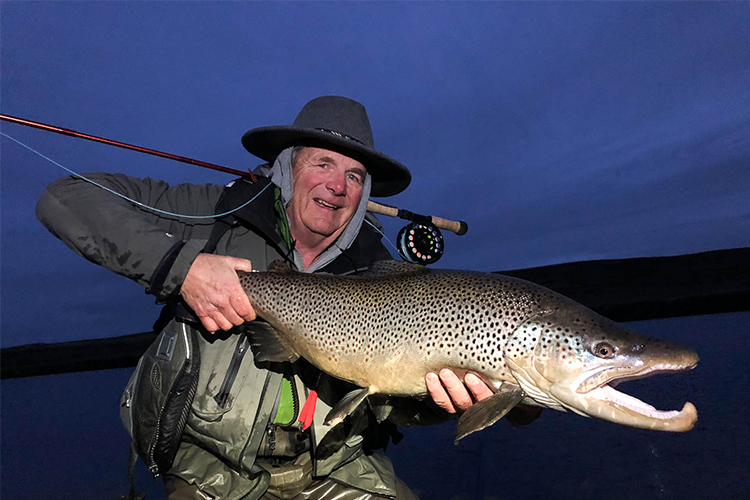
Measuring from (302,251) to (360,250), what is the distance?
1.68 feet

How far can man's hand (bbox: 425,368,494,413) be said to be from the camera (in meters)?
2.35

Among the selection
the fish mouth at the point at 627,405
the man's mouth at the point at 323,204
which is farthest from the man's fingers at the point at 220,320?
the fish mouth at the point at 627,405

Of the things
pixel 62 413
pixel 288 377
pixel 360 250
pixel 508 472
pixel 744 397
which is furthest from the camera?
pixel 62 413

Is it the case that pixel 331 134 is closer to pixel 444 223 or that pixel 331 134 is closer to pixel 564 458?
pixel 444 223

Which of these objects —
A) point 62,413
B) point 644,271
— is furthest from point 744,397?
point 644,271

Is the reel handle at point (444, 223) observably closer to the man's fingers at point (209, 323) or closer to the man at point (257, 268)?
the man at point (257, 268)

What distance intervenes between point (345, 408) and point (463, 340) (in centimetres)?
76

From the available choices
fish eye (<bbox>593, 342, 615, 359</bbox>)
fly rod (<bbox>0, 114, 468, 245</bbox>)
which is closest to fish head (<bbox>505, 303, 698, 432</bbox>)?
fish eye (<bbox>593, 342, 615, 359</bbox>)

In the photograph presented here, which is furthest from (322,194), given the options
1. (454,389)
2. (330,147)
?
(454,389)

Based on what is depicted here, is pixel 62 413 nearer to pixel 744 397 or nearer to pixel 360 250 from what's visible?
pixel 360 250

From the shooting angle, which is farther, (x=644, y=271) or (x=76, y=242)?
(x=644, y=271)

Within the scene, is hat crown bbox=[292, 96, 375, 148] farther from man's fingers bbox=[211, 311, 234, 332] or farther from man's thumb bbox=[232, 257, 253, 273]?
man's fingers bbox=[211, 311, 234, 332]

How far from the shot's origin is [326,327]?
104 inches

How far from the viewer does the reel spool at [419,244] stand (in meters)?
4.60
